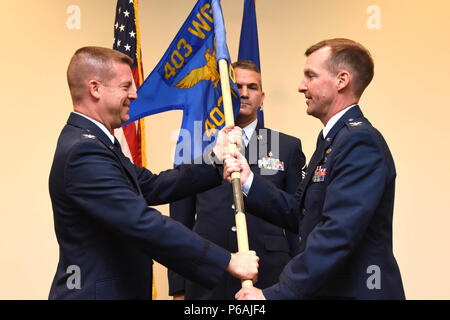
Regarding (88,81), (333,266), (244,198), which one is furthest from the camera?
(244,198)

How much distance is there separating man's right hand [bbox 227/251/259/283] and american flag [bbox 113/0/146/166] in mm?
1555

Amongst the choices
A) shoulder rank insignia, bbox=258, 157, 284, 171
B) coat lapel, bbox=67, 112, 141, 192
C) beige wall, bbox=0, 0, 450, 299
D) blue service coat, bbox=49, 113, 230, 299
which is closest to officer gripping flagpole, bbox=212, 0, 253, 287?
blue service coat, bbox=49, 113, 230, 299

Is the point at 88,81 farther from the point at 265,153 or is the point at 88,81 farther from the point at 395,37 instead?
the point at 395,37

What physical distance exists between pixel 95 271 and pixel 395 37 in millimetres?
2883

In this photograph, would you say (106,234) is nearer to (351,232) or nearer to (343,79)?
(351,232)

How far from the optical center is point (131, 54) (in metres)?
3.41

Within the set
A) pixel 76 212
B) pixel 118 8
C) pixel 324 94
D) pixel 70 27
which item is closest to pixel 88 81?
pixel 76 212

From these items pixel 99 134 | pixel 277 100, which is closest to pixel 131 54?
pixel 277 100

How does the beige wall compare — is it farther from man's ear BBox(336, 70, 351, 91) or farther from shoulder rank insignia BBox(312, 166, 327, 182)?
shoulder rank insignia BBox(312, 166, 327, 182)

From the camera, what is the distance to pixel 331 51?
2.16 metres

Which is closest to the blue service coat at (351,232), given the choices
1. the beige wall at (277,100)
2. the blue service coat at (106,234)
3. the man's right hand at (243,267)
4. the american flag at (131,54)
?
the man's right hand at (243,267)

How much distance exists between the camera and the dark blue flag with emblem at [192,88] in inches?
98.0

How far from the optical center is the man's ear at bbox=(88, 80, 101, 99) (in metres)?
2.10

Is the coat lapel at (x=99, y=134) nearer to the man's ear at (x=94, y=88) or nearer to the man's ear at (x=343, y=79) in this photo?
the man's ear at (x=94, y=88)
